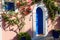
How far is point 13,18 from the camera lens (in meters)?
18.6

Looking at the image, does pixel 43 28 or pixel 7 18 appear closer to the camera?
pixel 7 18

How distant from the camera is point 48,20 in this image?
Answer: 19562 millimetres

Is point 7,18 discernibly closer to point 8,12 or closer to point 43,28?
point 8,12

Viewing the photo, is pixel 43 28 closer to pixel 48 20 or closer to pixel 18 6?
pixel 48 20

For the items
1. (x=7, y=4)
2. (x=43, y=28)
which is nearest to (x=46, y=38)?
(x=43, y=28)

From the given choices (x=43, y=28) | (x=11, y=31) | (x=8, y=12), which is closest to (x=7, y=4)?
(x=8, y=12)

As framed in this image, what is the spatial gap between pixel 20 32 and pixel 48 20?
223cm

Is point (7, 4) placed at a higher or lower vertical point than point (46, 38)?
higher

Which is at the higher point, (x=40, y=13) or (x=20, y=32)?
(x=40, y=13)

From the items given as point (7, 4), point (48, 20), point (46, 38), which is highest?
point (7, 4)

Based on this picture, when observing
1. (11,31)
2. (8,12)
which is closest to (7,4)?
(8,12)

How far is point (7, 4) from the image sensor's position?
1875cm

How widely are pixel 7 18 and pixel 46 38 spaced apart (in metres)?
3.09

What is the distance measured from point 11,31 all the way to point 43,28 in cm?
236
